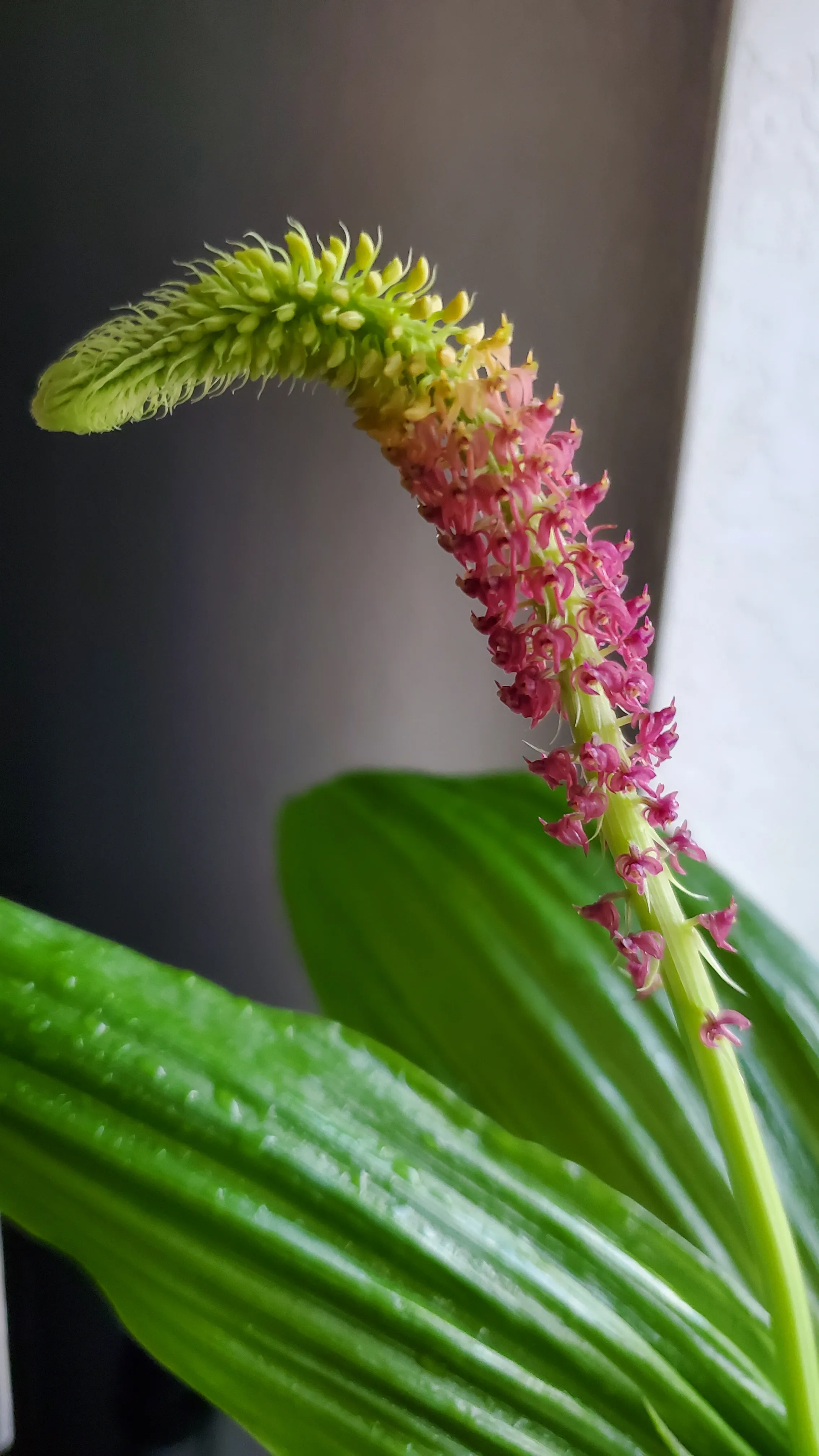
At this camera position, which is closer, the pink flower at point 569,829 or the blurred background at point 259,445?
the pink flower at point 569,829

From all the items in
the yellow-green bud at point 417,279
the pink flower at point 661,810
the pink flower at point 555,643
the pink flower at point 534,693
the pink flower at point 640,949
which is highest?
the yellow-green bud at point 417,279

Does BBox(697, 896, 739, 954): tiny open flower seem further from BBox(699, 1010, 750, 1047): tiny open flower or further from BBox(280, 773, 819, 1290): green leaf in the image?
BBox(280, 773, 819, 1290): green leaf

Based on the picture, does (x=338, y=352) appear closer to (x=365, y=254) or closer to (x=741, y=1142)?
(x=365, y=254)

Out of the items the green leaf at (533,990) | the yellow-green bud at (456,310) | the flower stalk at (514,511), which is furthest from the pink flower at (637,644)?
the green leaf at (533,990)

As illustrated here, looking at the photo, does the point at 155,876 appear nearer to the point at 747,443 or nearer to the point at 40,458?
the point at 40,458

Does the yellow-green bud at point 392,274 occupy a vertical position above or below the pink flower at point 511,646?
above

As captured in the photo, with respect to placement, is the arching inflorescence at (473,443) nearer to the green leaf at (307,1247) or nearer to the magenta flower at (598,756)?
the magenta flower at (598,756)
